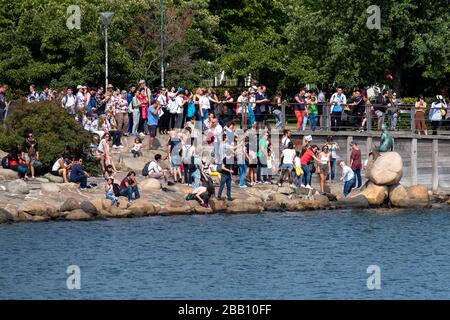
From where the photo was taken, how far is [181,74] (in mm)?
86938

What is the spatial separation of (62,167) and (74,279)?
14231 millimetres

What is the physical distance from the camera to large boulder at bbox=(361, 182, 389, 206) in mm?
65188

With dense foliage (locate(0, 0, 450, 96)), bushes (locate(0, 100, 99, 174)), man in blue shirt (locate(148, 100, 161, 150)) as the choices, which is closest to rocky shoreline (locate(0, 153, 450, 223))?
bushes (locate(0, 100, 99, 174))

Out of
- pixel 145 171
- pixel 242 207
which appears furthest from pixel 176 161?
pixel 242 207

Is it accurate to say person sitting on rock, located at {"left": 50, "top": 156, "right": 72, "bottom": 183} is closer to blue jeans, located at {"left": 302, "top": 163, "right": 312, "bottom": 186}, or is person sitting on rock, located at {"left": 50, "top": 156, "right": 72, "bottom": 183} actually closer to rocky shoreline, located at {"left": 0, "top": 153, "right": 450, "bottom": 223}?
rocky shoreline, located at {"left": 0, "top": 153, "right": 450, "bottom": 223}

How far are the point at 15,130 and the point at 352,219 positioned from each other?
12.7 meters

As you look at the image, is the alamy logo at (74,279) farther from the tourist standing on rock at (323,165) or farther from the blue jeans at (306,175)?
the tourist standing on rock at (323,165)

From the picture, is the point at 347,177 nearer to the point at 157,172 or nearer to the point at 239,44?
the point at 157,172

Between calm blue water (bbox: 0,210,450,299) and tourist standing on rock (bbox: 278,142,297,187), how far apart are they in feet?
7.32

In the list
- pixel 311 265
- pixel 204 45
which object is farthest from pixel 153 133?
pixel 204 45

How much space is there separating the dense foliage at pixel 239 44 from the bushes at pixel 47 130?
13142 millimetres

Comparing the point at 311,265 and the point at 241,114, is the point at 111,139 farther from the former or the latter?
the point at 311,265

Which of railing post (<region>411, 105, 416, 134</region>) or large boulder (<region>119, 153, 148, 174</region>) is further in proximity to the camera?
railing post (<region>411, 105, 416, 134</region>)
